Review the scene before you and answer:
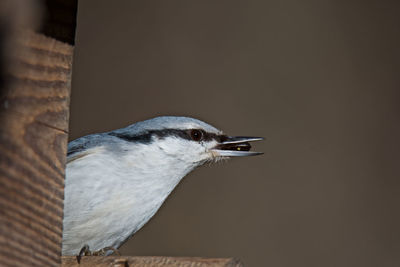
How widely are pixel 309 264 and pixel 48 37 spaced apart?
113 inches

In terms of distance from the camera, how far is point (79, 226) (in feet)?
7.87

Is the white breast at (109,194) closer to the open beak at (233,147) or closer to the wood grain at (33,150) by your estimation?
the open beak at (233,147)

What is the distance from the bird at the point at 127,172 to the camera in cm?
241

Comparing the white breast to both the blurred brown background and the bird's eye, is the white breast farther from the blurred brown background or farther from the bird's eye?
the blurred brown background

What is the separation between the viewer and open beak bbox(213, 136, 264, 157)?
286cm

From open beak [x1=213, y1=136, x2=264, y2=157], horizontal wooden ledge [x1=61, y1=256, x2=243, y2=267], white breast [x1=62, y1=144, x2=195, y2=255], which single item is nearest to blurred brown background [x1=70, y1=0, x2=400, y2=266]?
open beak [x1=213, y1=136, x2=264, y2=157]

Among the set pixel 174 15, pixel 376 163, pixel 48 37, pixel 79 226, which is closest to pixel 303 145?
pixel 376 163

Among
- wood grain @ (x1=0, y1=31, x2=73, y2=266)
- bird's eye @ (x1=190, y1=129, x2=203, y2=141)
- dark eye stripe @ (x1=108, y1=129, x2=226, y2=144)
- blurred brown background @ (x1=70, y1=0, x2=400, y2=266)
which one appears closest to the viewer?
wood grain @ (x1=0, y1=31, x2=73, y2=266)

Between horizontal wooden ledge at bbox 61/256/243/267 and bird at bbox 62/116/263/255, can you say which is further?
bird at bbox 62/116/263/255

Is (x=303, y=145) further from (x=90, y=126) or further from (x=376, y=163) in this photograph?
(x=90, y=126)

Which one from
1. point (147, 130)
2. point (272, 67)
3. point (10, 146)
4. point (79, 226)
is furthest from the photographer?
point (272, 67)

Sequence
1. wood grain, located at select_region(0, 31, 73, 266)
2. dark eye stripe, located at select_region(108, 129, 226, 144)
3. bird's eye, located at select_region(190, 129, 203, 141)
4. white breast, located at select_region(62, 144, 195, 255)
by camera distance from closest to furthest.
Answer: wood grain, located at select_region(0, 31, 73, 266)
white breast, located at select_region(62, 144, 195, 255)
dark eye stripe, located at select_region(108, 129, 226, 144)
bird's eye, located at select_region(190, 129, 203, 141)

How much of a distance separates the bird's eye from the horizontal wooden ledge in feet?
3.65

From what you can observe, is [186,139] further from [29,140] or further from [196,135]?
[29,140]
